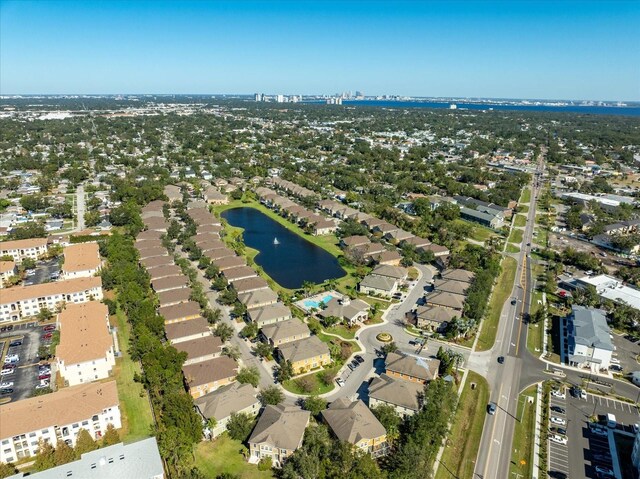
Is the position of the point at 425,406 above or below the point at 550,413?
A: above

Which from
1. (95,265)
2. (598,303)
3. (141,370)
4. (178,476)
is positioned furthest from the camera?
(95,265)

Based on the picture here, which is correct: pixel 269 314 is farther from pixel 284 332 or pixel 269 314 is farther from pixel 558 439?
pixel 558 439

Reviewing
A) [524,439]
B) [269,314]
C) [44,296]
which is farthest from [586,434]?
[44,296]

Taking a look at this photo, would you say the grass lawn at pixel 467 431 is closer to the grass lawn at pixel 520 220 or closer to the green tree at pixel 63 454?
the green tree at pixel 63 454

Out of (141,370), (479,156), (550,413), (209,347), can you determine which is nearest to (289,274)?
(209,347)

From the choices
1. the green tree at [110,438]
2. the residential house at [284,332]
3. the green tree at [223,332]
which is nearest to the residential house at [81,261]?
the green tree at [223,332]

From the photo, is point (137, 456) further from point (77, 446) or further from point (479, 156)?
point (479, 156)
